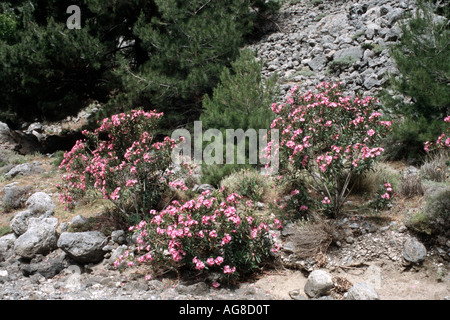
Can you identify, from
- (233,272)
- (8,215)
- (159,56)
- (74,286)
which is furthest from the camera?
(159,56)

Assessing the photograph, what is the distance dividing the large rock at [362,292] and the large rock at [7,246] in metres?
4.82

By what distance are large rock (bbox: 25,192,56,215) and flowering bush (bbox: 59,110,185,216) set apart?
1006mm

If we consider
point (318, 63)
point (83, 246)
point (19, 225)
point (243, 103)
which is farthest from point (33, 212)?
point (318, 63)

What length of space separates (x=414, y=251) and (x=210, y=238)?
2.31 m

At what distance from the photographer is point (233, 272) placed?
13.5ft

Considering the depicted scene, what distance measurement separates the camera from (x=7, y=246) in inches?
225

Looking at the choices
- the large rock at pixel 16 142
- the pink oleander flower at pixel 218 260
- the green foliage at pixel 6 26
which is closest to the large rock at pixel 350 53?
the pink oleander flower at pixel 218 260

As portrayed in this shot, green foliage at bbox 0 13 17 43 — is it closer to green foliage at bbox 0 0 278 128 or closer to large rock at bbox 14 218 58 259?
green foliage at bbox 0 0 278 128

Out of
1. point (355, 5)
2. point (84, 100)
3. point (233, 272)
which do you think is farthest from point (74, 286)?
point (355, 5)

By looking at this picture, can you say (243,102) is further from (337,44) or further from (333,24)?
(333,24)

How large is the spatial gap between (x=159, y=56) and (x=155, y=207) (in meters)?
4.82

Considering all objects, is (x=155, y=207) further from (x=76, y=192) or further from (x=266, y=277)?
(x=266, y=277)

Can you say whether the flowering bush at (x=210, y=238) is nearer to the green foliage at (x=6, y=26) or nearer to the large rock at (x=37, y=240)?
the large rock at (x=37, y=240)

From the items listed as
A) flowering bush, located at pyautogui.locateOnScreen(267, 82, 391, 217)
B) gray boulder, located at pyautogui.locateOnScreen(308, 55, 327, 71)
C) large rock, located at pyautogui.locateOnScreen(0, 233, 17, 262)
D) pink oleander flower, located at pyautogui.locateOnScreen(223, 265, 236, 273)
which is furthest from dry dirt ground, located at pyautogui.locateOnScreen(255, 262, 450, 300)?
gray boulder, located at pyautogui.locateOnScreen(308, 55, 327, 71)
